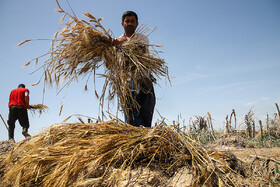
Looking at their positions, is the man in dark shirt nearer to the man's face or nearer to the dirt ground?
the man's face

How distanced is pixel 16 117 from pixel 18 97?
54cm

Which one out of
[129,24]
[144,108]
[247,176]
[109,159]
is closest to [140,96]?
[144,108]

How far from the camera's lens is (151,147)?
1.31 metres

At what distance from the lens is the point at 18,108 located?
15.4ft

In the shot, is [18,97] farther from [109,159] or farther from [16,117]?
[109,159]

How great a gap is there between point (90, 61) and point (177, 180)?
1.54 m

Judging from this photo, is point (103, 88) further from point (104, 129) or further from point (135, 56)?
point (104, 129)

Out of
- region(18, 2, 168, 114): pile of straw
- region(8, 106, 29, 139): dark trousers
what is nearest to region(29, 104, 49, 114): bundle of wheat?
region(8, 106, 29, 139): dark trousers

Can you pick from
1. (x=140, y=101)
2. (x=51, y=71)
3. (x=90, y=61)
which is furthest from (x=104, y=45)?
(x=140, y=101)

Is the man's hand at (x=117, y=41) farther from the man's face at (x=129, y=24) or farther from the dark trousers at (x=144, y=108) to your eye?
the dark trousers at (x=144, y=108)

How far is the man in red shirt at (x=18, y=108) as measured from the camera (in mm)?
4699

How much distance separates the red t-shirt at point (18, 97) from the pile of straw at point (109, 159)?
12.1ft

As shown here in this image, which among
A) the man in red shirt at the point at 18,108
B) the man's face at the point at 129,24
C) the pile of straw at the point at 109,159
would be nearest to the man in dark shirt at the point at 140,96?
the man's face at the point at 129,24

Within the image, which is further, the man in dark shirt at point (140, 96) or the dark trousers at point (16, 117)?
the dark trousers at point (16, 117)
